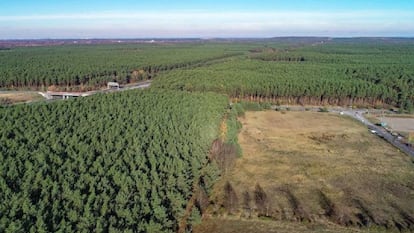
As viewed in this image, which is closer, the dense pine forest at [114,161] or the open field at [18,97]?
the dense pine forest at [114,161]

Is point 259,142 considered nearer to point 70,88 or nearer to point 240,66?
point 70,88

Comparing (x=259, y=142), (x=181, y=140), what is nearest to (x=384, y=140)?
(x=259, y=142)

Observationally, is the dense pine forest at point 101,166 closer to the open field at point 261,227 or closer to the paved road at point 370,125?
the open field at point 261,227

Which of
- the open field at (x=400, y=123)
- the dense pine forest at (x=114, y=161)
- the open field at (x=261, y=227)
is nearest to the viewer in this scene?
the dense pine forest at (x=114, y=161)

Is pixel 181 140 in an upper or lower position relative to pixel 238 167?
upper

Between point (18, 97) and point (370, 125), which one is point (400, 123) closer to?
point (370, 125)

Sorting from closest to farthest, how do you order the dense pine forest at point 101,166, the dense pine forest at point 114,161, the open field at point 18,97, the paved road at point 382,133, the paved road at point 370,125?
the dense pine forest at point 101,166 → the dense pine forest at point 114,161 → the paved road at point 382,133 → the paved road at point 370,125 → the open field at point 18,97

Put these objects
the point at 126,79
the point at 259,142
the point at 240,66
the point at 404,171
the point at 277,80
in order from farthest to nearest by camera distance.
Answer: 1. the point at 240,66
2. the point at 126,79
3. the point at 277,80
4. the point at 259,142
5. the point at 404,171

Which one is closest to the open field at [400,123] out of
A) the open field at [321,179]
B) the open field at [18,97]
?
the open field at [321,179]
